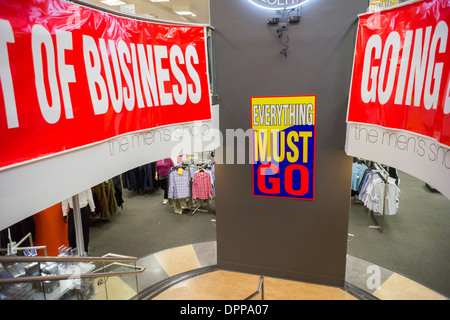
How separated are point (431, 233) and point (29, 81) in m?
7.61

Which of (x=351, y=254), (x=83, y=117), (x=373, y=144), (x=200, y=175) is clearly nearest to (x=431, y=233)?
(x=351, y=254)

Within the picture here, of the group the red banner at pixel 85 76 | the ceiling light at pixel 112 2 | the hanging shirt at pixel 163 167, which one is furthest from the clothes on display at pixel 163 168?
the ceiling light at pixel 112 2

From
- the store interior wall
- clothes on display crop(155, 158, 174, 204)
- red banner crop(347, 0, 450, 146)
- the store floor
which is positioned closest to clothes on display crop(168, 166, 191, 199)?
the store floor

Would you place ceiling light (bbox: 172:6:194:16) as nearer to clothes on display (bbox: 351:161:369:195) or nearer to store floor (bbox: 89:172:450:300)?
store floor (bbox: 89:172:450:300)

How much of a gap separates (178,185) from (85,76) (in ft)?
16.0

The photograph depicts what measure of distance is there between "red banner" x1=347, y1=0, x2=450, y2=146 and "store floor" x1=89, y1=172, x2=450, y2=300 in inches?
115

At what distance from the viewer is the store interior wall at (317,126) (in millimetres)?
4512

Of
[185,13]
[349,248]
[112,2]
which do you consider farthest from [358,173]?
[185,13]

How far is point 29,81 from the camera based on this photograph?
2525 mm

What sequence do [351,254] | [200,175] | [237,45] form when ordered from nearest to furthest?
[237,45] < [351,254] < [200,175]

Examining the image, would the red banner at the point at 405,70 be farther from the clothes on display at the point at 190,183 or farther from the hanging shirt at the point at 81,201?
the hanging shirt at the point at 81,201

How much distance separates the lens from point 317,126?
15.8 ft

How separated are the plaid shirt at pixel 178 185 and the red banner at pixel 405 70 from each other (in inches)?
181
